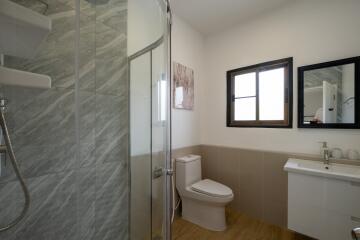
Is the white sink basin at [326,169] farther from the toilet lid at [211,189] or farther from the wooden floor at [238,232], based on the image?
the wooden floor at [238,232]

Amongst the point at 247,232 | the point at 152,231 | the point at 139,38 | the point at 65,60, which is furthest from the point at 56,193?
the point at 247,232

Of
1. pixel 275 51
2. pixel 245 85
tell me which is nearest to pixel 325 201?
pixel 245 85

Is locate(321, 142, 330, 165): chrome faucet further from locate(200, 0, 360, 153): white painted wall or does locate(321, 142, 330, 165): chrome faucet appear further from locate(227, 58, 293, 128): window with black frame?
locate(227, 58, 293, 128): window with black frame

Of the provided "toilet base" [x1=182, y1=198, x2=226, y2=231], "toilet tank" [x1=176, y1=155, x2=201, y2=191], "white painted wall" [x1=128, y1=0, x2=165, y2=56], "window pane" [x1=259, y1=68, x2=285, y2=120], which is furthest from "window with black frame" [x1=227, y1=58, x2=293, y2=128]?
"white painted wall" [x1=128, y1=0, x2=165, y2=56]

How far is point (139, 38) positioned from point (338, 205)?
188 centimetres

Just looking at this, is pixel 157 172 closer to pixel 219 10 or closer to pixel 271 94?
pixel 271 94

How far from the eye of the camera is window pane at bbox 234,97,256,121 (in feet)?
6.80

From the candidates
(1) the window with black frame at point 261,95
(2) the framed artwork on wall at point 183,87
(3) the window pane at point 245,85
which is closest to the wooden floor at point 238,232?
(1) the window with black frame at point 261,95

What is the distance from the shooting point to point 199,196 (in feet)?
5.67

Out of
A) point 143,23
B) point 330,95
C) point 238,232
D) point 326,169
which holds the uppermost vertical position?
point 143,23

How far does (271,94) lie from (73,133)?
1.98m

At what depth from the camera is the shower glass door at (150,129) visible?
1.21 m

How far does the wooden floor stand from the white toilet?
72mm

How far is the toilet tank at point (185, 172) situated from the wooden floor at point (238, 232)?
0.39 metres
